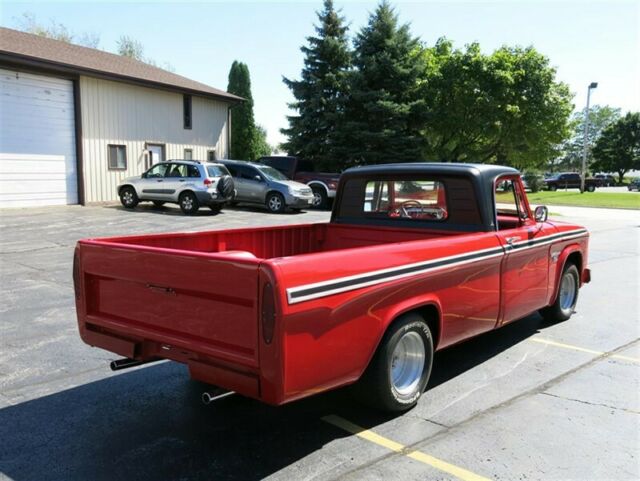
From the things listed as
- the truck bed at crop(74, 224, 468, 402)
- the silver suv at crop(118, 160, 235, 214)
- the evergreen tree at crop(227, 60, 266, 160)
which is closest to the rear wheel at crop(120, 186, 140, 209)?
the silver suv at crop(118, 160, 235, 214)

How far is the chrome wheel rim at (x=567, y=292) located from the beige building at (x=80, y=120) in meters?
17.6

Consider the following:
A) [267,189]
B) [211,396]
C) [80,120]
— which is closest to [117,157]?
[80,120]

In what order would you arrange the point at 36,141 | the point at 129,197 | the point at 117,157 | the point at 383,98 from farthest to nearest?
the point at 383,98, the point at 117,157, the point at 129,197, the point at 36,141

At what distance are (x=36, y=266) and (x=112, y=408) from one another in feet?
20.5

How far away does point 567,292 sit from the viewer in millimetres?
6457

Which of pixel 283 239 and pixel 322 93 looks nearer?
pixel 283 239

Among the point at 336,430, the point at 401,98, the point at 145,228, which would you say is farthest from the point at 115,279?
the point at 401,98

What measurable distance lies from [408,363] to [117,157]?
20.3 meters

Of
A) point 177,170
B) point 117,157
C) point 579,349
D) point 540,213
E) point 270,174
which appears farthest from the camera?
point 117,157

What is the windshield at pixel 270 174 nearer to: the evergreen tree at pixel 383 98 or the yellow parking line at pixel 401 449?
the evergreen tree at pixel 383 98

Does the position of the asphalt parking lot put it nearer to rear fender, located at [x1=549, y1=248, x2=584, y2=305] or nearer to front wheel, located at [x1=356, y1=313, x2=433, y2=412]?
front wheel, located at [x1=356, y1=313, x2=433, y2=412]

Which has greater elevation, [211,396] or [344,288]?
[344,288]

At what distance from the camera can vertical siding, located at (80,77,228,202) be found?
2052 centimetres

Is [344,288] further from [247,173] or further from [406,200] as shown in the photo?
[247,173]
